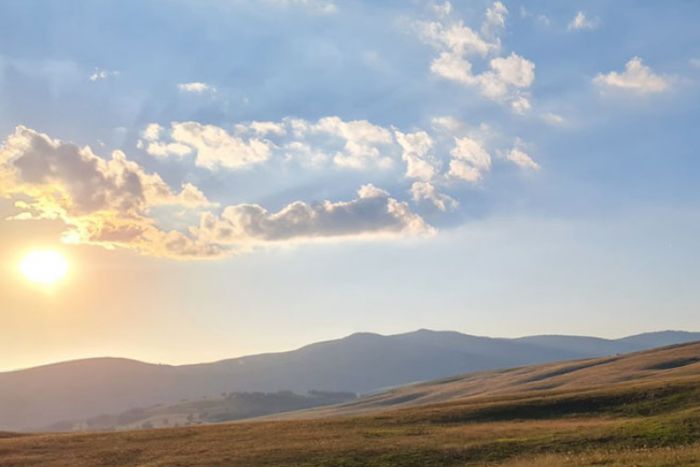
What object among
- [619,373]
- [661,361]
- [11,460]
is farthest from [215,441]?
[661,361]

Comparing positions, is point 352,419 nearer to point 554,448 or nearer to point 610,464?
point 554,448

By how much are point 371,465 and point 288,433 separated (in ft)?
67.3

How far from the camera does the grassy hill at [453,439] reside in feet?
132

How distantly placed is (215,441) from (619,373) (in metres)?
100

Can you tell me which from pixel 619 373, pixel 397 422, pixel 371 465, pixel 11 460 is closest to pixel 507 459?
pixel 371 465

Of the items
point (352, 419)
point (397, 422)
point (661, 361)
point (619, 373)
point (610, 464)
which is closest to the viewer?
point (610, 464)

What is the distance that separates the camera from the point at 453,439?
4912 cm

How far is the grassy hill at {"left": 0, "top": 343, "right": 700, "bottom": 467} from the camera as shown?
4031 centimetres

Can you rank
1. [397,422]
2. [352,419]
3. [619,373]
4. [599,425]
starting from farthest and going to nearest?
1. [619,373]
2. [352,419]
3. [397,422]
4. [599,425]

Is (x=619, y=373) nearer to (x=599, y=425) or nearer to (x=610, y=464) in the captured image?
(x=599, y=425)

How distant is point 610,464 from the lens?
32.0 meters

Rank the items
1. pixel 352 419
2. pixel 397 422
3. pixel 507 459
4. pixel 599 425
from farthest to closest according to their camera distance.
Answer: pixel 352 419, pixel 397 422, pixel 599 425, pixel 507 459

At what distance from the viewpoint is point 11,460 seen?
169 ft

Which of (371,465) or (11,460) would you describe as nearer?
(371,465)
